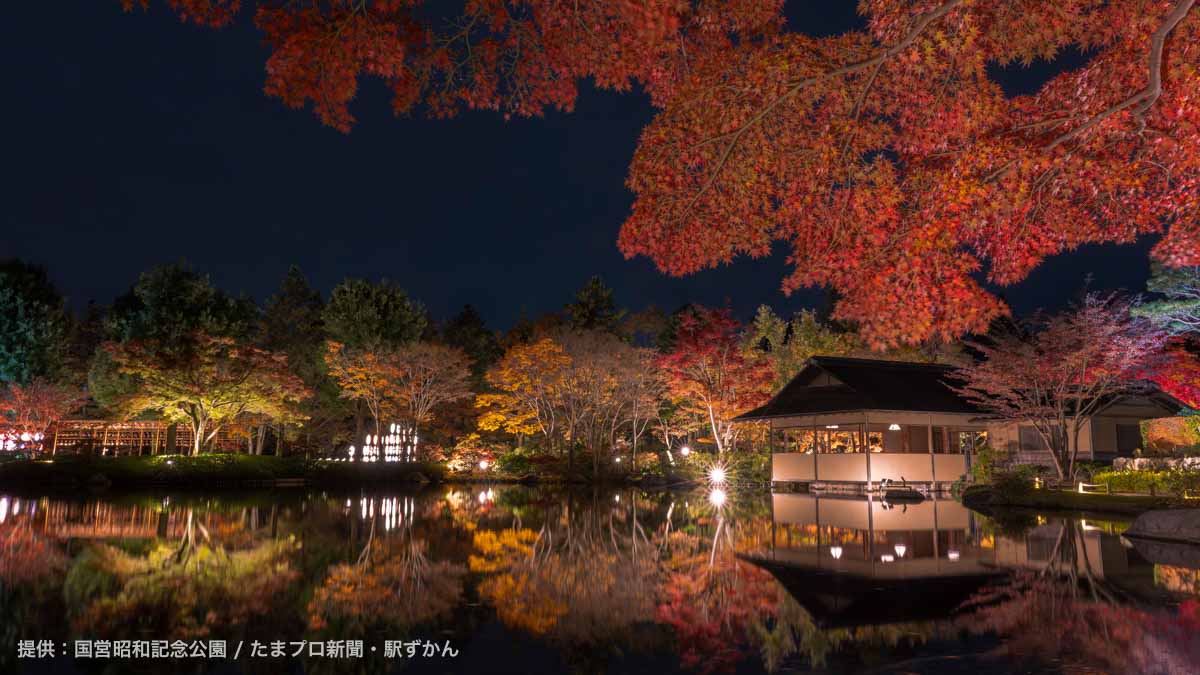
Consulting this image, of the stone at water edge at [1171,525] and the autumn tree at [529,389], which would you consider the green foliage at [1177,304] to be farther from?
the autumn tree at [529,389]

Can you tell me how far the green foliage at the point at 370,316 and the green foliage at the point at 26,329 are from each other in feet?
38.2

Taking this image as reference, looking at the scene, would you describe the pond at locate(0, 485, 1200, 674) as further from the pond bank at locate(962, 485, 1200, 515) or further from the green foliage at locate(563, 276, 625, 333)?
the green foliage at locate(563, 276, 625, 333)

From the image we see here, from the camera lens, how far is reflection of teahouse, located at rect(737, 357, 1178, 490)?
83.8ft

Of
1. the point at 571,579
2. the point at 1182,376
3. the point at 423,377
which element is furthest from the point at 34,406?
the point at 1182,376

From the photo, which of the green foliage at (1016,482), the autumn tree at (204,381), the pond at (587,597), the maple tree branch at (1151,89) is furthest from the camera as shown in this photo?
the autumn tree at (204,381)

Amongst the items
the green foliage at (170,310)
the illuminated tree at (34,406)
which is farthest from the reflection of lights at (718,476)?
the illuminated tree at (34,406)

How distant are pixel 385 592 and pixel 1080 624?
6.73m

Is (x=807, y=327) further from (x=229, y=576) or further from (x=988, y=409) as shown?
(x=229, y=576)

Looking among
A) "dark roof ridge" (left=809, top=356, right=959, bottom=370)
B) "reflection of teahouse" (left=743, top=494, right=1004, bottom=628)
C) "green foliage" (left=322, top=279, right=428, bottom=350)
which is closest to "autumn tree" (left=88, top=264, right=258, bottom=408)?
"green foliage" (left=322, top=279, right=428, bottom=350)

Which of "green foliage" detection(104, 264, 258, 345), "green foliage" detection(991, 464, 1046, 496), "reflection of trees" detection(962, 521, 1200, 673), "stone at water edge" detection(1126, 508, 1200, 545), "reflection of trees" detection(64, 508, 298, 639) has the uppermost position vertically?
"green foliage" detection(104, 264, 258, 345)

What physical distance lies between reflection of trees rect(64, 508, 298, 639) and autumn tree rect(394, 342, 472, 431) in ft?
62.3

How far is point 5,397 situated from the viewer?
2969 cm

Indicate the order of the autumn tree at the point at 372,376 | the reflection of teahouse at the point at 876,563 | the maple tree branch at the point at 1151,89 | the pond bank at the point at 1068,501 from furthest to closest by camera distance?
the autumn tree at the point at 372,376
the pond bank at the point at 1068,501
the reflection of teahouse at the point at 876,563
the maple tree branch at the point at 1151,89

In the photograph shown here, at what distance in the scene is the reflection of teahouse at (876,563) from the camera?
300 inches
